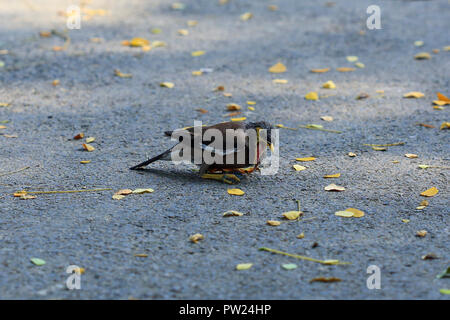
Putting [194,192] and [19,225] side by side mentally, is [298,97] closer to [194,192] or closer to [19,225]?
[194,192]

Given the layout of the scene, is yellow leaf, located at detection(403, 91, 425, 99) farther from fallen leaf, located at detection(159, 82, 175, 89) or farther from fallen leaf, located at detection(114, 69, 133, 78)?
fallen leaf, located at detection(114, 69, 133, 78)

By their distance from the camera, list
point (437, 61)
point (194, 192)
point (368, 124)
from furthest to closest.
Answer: point (437, 61)
point (368, 124)
point (194, 192)

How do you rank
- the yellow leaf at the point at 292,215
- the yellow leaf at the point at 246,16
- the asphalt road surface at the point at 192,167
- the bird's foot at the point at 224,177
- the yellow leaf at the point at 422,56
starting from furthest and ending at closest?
the yellow leaf at the point at 246,16 → the yellow leaf at the point at 422,56 → the bird's foot at the point at 224,177 → the yellow leaf at the point at 292,215 → the asphalt road surface at the point at 192,167

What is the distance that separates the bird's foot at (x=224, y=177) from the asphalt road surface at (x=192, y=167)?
0.10 metres

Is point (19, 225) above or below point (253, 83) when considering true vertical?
below

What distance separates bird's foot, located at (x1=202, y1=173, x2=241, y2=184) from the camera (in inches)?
187

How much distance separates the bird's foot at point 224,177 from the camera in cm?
474

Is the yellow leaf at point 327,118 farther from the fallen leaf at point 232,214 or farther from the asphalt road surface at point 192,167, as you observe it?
the fallen leaf at point 232,214

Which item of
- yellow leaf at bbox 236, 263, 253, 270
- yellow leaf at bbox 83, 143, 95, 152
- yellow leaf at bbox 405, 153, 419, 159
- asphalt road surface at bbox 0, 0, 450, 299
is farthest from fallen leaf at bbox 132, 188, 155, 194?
yellow leaf at bbox 405, 153, 419, 159

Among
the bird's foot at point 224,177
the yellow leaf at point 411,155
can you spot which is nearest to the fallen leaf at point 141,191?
the bird's foot at point 224,177

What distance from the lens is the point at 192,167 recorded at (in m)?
5.03

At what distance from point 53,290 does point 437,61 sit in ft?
19.2
